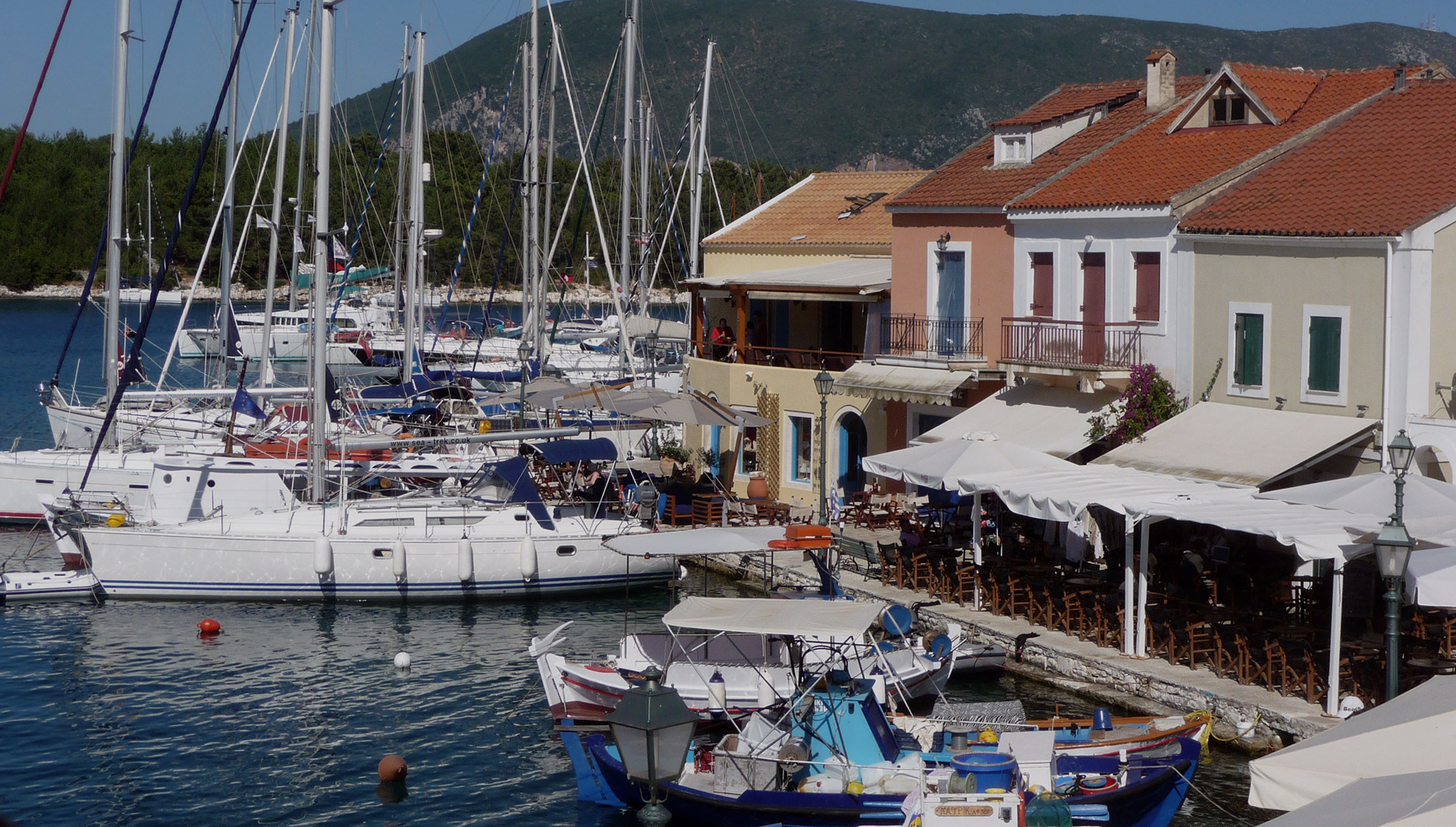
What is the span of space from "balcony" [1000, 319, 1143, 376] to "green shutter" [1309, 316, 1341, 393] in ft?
11.1

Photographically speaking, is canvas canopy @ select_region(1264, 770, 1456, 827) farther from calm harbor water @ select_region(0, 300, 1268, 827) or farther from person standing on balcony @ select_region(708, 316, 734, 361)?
person standing on balcony @ select_region(708, 316, 734, 361)

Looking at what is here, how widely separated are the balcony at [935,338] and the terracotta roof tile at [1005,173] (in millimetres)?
2333

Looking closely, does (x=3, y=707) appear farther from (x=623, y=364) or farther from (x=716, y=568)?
(x=623, y=364)

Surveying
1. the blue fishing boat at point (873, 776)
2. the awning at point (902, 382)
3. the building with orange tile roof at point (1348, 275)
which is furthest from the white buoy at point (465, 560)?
the building with orange tile roof at point (1348, 275)

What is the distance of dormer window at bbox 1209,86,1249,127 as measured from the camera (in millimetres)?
27344

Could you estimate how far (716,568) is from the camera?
1147 inches

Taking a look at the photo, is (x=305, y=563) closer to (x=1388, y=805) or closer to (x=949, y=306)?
(x=949, y=306)

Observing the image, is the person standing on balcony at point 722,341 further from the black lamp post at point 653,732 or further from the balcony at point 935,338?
the black lamp post at point 653,732

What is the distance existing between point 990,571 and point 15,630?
16321 millimetres

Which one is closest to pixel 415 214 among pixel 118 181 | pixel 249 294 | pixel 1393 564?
pixel 118 181

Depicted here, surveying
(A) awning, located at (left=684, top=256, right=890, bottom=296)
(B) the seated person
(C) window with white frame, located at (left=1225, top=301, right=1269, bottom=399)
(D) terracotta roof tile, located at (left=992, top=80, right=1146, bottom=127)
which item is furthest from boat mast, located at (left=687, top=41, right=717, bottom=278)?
(C) window with white frame, located at (left=1225, top=301, right=1269, bottom=399)

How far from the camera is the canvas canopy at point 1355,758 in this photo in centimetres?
1050

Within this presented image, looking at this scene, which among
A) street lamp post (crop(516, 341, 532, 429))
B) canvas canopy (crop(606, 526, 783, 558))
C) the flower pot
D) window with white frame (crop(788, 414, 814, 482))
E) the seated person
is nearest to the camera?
canvas canopy (crop(606, 526, 783, 558))

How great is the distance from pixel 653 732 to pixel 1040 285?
1903 centimetres
